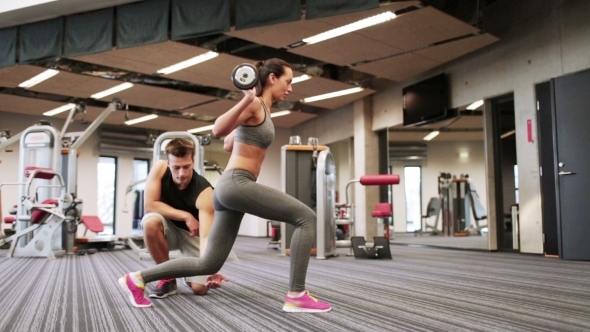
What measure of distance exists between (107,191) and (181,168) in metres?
10.8

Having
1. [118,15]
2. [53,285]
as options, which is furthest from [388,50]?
[53,285]

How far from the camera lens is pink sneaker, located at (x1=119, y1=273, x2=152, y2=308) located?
8.31 ft

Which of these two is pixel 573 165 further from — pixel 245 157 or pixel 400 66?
pixel 245 157

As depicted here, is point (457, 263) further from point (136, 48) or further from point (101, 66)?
point (101, 66)

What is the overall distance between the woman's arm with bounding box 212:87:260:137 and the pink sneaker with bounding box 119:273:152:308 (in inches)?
36.4

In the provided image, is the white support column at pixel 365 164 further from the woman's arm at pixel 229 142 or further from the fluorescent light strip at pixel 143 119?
the woman's arm at pixel 229 142

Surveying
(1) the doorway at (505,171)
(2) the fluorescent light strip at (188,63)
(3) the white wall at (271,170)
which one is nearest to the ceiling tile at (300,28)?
(2) the fluorescent light strip at (188,63)

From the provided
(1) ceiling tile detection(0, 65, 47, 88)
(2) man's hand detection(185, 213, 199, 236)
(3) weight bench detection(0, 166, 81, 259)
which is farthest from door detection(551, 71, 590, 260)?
(1) ceiling tile detection(0, 65, 47, 88)

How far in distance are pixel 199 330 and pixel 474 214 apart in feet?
29.6

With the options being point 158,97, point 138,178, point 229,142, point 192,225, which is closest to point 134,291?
point 192,225

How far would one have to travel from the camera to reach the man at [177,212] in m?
2.95

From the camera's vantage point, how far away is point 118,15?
6777 millimetres

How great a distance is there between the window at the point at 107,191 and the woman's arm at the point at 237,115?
11447 millimetres

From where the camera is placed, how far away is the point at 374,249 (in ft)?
19.6
